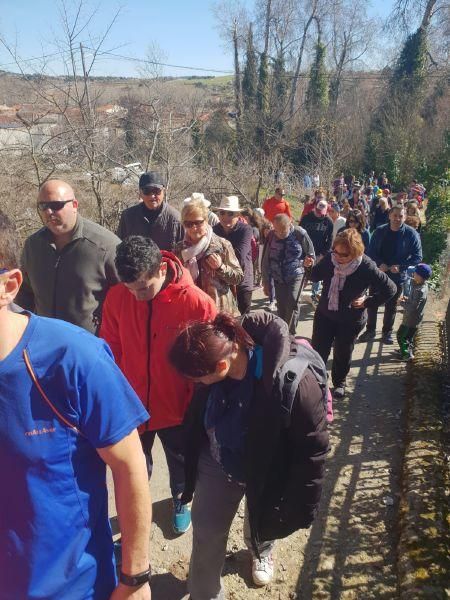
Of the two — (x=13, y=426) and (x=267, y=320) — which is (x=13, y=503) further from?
(x=267, y=320)

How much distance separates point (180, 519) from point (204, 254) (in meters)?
2.03

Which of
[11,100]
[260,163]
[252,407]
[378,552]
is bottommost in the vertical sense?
[378,552]

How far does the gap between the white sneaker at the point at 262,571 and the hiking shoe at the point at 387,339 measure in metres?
3.87

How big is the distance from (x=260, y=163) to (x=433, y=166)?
15459 mm

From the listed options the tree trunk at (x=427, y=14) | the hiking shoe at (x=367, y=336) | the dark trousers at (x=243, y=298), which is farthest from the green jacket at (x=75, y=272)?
the tree trunk at (x=427, y=14)

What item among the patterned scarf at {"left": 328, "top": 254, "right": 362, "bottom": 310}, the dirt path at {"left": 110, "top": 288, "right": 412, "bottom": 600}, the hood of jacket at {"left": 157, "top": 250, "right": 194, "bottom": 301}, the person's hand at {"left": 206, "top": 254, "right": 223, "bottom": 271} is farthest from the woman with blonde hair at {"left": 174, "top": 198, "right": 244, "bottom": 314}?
the dirt path at {"left": 110, "top": 288, "right": 412, "bottom": 600}

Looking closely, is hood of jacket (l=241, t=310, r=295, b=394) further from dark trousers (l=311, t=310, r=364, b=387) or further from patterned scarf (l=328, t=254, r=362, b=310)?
dark trousers (l=311, t=310, r=364, b=387)

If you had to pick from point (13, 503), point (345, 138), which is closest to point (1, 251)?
point (13, 503)

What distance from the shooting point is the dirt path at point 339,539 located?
264cm

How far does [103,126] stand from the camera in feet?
25.7

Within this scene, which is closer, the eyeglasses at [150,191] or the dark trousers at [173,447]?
the dark trousers at [173,447]

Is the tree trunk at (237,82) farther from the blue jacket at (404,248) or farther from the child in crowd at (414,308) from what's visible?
the child in crowd at (414,308)

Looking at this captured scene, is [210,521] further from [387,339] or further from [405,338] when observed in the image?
[387,339]

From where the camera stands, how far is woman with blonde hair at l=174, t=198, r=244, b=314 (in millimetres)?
3656
